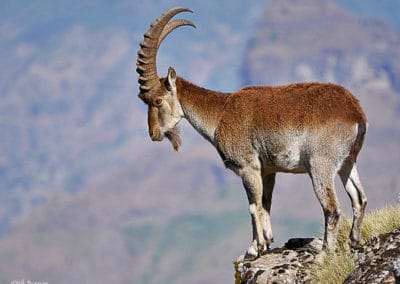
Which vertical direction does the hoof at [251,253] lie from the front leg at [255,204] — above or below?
below

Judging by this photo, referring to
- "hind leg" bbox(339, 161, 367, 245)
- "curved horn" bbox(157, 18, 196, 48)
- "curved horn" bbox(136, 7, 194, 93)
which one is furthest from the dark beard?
"hind leg" bbox(339, 161, 367, 245)

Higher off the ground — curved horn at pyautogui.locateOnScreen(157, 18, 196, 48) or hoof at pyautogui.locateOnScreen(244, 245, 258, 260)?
curved horn at pyautogui.locateOnScreen(157, 18, 196, 48)

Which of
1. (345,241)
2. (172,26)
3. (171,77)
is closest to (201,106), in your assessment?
(171,77)

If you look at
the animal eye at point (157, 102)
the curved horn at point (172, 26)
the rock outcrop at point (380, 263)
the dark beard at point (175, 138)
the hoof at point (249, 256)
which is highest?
the curved horn at point (172, 26)

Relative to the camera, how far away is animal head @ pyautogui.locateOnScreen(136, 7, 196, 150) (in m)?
14.2

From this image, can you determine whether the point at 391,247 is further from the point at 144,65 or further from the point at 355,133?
the point at 144,65

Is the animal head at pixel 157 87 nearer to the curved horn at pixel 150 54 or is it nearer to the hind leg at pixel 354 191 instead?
the curved horn at pixel 150 54

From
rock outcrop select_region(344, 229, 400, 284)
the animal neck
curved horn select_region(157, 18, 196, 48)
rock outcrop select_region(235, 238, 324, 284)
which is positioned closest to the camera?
rock outcrop select_region(344, 229, 400, 284)

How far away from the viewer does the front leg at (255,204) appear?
495 inches

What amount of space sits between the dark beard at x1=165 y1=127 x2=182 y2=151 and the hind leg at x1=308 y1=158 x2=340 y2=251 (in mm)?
4260

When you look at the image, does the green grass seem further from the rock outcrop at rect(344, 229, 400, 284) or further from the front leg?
the front leg

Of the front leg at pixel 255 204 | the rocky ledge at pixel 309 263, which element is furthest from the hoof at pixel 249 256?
the rocky ledge at pixel 309 263

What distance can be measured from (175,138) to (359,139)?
4.64 metres

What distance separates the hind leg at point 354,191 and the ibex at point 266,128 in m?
0.02
